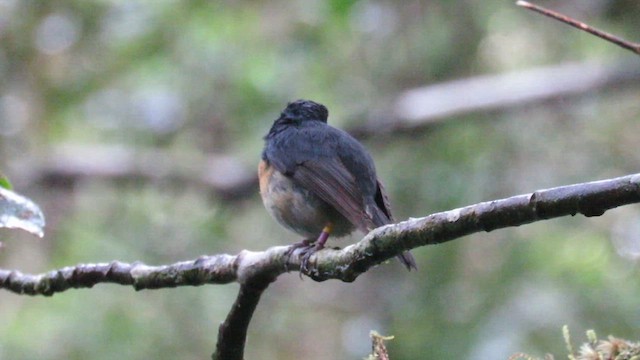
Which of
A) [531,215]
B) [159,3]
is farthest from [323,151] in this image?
[159,3]

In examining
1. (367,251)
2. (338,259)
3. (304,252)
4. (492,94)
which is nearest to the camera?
(367,251)

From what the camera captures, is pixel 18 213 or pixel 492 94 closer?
pixel 18 213

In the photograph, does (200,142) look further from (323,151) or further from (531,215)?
(531,215)

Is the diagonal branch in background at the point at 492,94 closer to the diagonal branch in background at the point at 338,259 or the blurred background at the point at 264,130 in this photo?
the blurred background at the point at 264,130

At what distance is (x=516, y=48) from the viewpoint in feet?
33.5

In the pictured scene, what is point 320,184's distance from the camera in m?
4.39

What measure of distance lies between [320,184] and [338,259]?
1.66 meters

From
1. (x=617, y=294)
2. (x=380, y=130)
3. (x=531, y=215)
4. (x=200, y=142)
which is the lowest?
(x=531, y=215)

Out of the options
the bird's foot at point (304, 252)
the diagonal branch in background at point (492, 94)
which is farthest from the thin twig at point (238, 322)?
the diagonal branch in background at point (492, 94)

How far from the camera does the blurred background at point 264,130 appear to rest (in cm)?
819

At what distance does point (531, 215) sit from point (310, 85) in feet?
26.2

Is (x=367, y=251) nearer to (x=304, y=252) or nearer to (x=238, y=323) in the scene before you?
(x=304, y=252)

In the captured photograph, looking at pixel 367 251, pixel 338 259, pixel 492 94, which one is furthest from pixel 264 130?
pixel 367 251

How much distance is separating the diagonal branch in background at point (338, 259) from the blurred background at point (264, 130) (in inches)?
170
